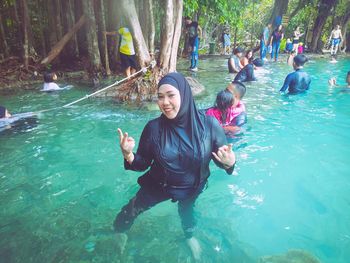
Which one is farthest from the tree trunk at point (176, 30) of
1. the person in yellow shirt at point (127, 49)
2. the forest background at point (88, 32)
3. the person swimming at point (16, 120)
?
the person swimming at point (16, 120)

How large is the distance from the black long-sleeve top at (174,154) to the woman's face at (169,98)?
230 mm

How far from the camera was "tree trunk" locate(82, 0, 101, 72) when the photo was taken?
9188 mm

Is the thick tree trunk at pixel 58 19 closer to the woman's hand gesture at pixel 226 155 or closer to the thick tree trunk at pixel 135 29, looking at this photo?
the thick tree trunk at pixel 135 29

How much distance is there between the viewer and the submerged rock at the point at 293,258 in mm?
2729

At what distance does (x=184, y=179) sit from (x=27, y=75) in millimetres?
10434

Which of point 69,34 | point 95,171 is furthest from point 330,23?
point 95,171

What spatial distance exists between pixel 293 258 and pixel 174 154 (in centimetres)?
176

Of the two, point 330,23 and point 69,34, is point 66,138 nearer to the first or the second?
point 69,34

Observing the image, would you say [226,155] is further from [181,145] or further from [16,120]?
[16,120]

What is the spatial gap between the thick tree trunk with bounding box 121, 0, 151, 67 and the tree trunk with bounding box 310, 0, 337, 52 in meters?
17.9

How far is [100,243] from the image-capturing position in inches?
114

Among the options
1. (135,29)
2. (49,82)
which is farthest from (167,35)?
(49,82)

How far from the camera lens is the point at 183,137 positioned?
221cm

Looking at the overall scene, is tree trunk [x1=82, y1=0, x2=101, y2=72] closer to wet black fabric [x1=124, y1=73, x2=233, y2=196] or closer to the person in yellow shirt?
the person in yellow shirt
